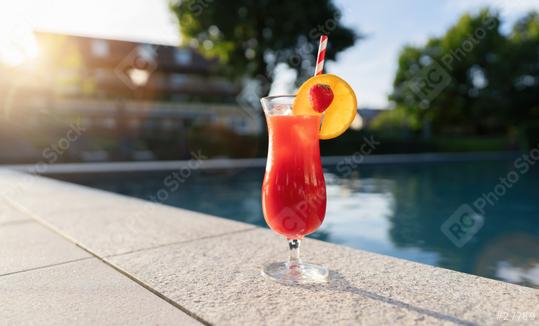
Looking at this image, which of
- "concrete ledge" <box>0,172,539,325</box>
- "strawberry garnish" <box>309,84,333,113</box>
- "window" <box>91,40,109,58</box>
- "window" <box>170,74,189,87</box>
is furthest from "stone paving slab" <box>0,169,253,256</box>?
"window" <box>170,74,189,87</box>

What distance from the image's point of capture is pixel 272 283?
1.58 metres

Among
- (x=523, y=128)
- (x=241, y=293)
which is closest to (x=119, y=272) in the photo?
(x=241, y=293)

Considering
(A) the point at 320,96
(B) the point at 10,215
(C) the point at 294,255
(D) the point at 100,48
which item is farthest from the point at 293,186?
(D) the point at 100,48

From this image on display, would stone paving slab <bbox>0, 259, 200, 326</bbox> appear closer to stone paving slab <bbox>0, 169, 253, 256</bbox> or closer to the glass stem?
stone paving slab <bbox>0, 169, 253, 256</bbox>

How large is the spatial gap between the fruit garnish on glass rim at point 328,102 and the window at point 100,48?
107 ft

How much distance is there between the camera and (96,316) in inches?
Answer: 51.1

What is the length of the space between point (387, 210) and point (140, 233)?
380cm

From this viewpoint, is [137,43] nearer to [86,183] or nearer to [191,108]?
[191,108]

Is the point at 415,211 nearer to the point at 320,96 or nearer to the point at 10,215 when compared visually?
the point at 320,96

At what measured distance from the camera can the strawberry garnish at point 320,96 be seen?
1.52 m

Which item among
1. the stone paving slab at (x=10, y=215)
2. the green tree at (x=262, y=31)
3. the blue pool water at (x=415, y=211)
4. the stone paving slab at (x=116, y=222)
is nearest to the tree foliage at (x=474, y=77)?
the green tree at (x=262, y=31)

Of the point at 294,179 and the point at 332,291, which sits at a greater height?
the point at 294,179

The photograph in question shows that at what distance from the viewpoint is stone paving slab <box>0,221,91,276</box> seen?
73.5 inches

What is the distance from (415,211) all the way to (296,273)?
4175mm
